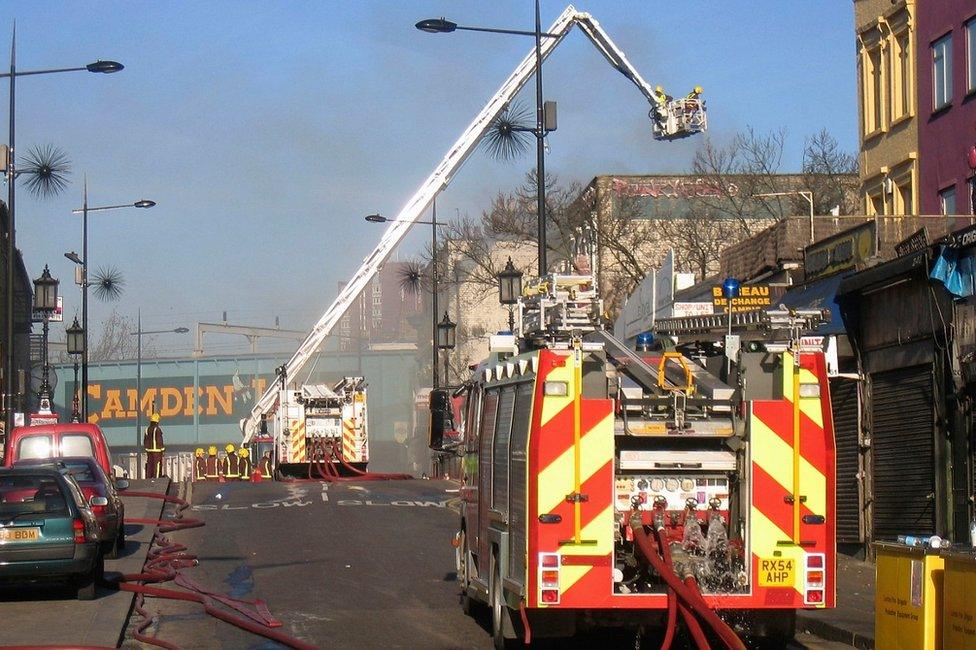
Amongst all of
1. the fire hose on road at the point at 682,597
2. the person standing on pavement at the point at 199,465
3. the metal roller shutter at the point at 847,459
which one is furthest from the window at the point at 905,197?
the person standing on pavement at the point at 199,465

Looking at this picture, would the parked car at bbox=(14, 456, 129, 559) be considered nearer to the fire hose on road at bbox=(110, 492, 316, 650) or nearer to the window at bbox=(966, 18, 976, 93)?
the fire hose on road at bbox=(110, 492, 316, 650)

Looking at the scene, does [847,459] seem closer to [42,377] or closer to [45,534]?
[45,534]

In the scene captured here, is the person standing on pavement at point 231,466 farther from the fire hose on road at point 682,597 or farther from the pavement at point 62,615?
the fire hose on road at point 682,597

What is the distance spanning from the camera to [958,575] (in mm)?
8617

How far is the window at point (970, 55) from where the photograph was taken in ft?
78.9

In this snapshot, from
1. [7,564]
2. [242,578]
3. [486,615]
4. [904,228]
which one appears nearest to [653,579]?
[486,615]

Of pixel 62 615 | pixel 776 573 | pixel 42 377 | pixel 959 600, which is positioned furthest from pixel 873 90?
pixel 42 377

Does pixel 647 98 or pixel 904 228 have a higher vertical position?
pixel 647 98

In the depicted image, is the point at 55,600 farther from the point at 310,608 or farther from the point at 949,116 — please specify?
the point at 949,116

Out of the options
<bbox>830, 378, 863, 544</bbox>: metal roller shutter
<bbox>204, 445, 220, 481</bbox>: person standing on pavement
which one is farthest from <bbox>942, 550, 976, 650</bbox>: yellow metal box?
<bbox>204, 445, 220, 481</bbox>: person standing on pavement

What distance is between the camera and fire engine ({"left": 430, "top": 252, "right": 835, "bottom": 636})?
1027cm

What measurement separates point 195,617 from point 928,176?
17.0m

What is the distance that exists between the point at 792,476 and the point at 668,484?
3.00 ft

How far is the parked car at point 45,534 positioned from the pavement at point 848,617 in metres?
7.25
